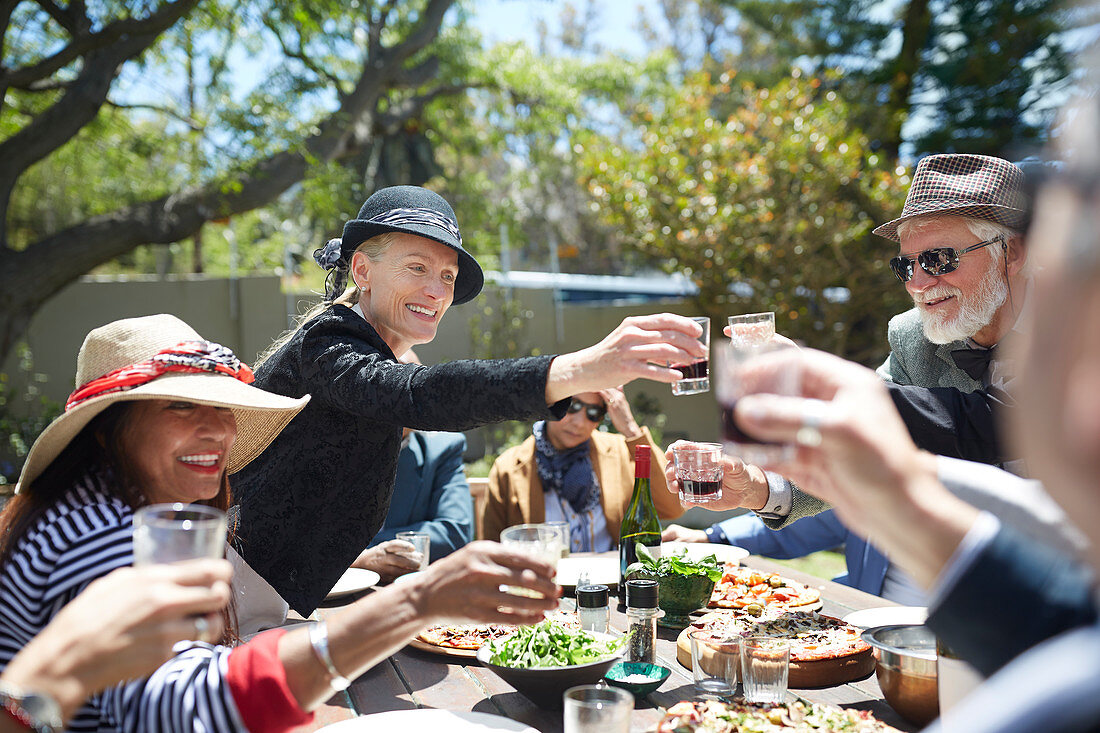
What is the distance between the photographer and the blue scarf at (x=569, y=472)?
4648mm

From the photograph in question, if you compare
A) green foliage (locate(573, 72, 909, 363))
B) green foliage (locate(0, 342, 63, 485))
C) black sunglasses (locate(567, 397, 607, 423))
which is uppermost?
green foliage (locate(573, 72, 909, 363))

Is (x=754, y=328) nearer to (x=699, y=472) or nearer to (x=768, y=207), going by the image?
(x=699, y=472)

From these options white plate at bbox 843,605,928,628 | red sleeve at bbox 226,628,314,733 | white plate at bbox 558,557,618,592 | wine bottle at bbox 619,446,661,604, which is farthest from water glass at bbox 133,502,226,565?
wine bottle at bbox 619,446,661,604

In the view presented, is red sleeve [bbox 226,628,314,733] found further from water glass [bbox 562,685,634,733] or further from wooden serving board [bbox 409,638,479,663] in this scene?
wooden serving board [bbox 409,638,479,663]

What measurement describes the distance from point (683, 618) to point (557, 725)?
865mm

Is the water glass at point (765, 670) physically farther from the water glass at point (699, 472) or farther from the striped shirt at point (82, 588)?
the striped shirt at point (82, 588)

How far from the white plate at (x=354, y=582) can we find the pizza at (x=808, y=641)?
47.0 inches

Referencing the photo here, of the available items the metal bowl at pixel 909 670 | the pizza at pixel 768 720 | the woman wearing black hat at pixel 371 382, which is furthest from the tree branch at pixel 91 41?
the metal bowl at pixel 909 670

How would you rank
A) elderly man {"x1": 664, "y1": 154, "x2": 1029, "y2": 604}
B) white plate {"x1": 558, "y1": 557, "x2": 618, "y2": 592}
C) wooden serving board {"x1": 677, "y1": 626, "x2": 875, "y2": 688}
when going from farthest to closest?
white plate {"x1": 558, "y1": 557, "x2": 618, "y2": 592}
elderly man {"x1": 664, "y1": 154, "x2": 1029, "y2": 604}
wooden serving board {"x1": 677, "y1": 626, "x2": 875, "y2": 688}

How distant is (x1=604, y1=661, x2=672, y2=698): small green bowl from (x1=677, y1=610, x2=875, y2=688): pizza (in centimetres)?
20

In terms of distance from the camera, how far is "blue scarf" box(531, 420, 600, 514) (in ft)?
15.3

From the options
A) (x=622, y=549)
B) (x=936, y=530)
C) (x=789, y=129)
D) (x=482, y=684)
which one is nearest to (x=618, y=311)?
(x=789, y=129)

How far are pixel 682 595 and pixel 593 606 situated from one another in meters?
0.43

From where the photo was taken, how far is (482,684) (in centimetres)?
222
